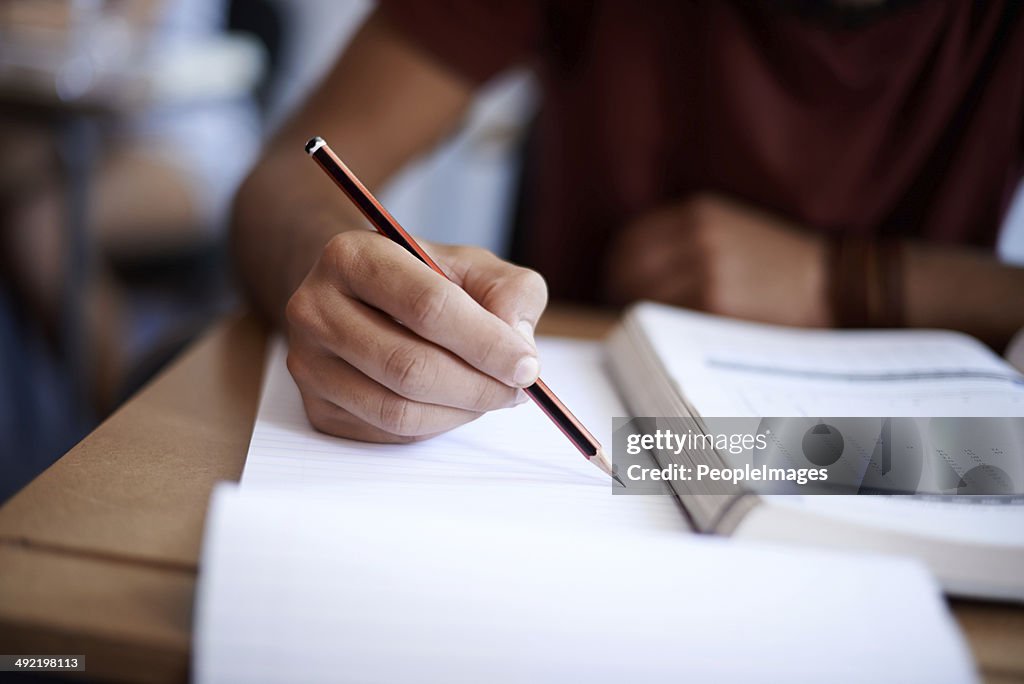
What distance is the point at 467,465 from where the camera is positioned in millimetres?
395

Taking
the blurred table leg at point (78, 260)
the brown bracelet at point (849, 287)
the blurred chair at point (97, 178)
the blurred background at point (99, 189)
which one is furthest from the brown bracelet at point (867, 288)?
the blurred table leg at point (78, 260)

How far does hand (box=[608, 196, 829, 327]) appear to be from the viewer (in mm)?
677

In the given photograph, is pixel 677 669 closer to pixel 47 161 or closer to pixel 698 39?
pixel 698 39

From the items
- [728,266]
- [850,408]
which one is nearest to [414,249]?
[850,408]

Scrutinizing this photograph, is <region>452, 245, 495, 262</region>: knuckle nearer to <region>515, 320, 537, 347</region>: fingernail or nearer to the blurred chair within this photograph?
<region>515, 320, 537, 347</region>: fingernail

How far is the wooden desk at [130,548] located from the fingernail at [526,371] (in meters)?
0.15

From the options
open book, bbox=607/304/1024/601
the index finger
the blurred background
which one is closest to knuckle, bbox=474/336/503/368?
the index finger

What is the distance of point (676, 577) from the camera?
281 millimetres

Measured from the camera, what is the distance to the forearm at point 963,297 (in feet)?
2.14

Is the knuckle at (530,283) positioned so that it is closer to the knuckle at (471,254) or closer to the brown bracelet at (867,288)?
the knuckle at (471,254)

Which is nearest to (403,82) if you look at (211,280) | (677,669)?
(677,669)

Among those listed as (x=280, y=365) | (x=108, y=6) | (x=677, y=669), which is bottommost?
(x=677, y=669)

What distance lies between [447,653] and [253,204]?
510 mm

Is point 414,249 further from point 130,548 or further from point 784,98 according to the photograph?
point 784,98
